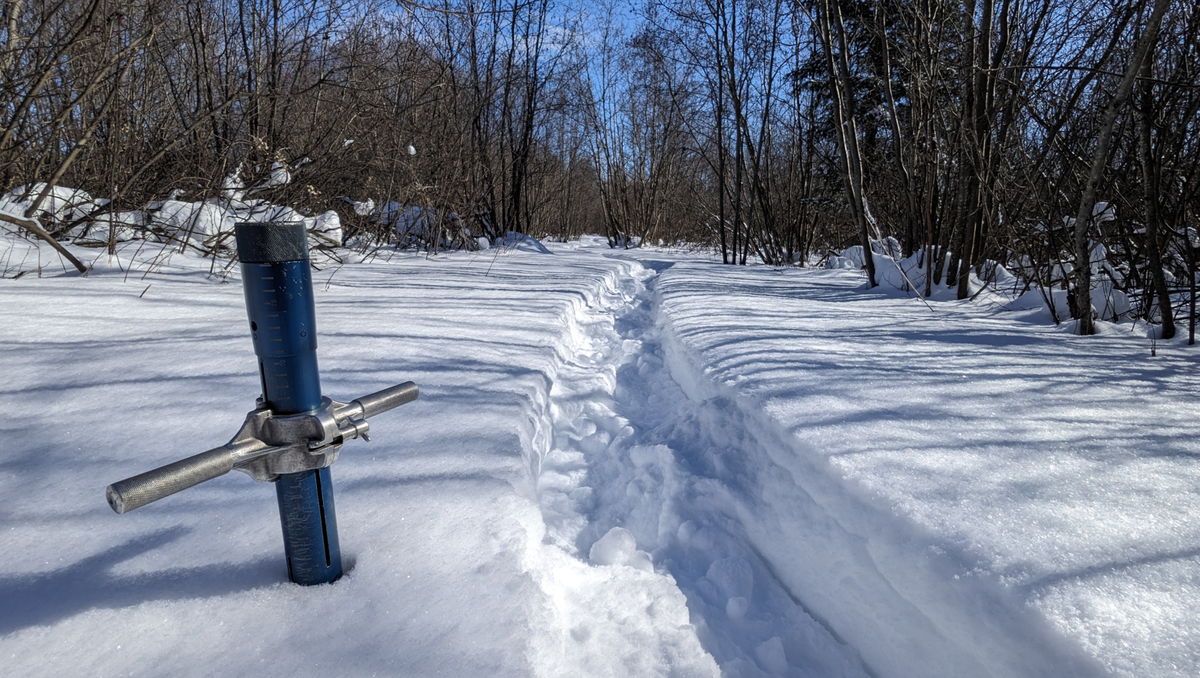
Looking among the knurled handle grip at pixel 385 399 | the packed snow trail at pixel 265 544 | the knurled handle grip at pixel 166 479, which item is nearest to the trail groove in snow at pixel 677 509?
the packed snow trail at pixel 265 544

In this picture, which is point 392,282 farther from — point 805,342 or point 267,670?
point 267,670

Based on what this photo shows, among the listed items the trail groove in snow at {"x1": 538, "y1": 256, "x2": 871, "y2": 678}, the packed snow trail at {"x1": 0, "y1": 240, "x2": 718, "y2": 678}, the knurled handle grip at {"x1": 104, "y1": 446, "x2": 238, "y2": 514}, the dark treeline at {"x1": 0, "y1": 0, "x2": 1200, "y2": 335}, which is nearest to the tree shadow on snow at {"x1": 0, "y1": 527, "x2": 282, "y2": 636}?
the packed snow trail at {"x1": 0, "y1": 240, "x2": 718, "y2": 678}

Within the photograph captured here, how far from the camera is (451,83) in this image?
6895mm

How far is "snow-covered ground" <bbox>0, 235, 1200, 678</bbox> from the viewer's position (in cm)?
82

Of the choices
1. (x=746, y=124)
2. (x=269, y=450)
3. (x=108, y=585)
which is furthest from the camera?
(x=746, y=124)

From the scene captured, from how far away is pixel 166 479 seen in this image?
62cm

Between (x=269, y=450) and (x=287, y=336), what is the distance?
0.16 meters

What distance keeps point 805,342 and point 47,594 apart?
2707 mm

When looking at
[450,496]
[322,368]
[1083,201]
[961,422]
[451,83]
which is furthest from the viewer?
[451,83]

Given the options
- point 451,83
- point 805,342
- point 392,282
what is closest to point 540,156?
point 451,83

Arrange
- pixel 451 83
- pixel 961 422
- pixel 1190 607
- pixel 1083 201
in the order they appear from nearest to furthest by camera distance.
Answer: pixel 1190 607, pixel 961 422, pixel 1083 201, pixel 451 83

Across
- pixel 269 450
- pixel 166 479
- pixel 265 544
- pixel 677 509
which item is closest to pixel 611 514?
pixel 677 509

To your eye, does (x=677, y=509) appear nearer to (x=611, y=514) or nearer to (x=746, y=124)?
(x=611, y=514)

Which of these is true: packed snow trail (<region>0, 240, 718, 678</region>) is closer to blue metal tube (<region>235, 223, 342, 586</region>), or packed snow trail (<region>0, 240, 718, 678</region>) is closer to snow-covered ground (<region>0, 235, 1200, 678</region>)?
snow-covered ground (<region>0, 235, 1200, 678</region>)
